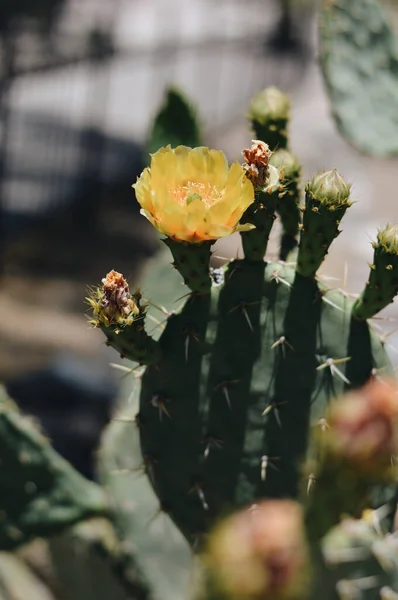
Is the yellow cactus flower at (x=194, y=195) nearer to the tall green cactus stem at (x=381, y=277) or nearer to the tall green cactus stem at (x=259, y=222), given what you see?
the tall green cactus stem at (x=259, y=222)

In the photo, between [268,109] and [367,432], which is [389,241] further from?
[367,432]

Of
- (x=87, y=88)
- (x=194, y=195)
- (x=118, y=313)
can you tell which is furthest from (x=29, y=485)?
(x=87, y=88)

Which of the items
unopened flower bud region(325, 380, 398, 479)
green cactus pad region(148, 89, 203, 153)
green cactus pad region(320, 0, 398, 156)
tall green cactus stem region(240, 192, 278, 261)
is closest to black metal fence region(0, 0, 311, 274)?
green cactus pad region(320, 0, 398, 156)

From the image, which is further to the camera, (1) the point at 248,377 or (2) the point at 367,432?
(1) the point at 248,377

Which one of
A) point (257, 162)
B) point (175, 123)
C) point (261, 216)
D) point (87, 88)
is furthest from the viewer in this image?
point (87, 88)

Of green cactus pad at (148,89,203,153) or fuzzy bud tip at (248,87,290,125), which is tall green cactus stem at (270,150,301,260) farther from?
green cactus pad at (148,89,203,153)

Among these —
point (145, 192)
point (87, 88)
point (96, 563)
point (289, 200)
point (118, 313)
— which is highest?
point (145, 192)
